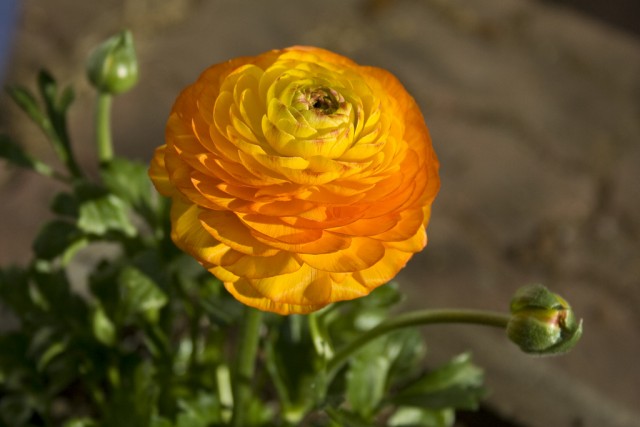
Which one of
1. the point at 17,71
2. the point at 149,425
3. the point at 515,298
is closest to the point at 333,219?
the point at 515,298

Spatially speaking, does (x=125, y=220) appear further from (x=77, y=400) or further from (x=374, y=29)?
(x=374, y=29)

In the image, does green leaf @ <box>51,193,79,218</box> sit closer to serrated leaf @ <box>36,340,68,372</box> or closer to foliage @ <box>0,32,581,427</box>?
foliage @ <box>0,32,581,427</box>

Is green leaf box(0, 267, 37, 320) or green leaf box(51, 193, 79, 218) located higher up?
green leaf box(51, 193, 79, 218)

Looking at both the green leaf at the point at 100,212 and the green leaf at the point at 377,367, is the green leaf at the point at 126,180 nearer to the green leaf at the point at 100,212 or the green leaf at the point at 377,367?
the green leaf at the point at 100,212

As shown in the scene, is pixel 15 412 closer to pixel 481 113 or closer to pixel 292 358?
pixel 292 358

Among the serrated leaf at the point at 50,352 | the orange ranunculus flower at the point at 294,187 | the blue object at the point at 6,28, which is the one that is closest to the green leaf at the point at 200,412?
the serrated leaf at the point at 50,352

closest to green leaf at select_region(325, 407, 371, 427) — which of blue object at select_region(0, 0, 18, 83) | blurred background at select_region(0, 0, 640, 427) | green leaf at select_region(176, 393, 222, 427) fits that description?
green leaf at select_region(176, 393, 222, 427)
